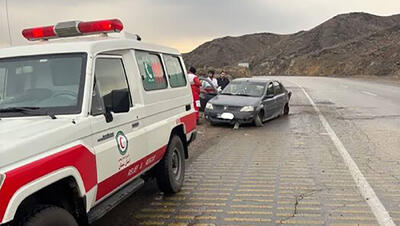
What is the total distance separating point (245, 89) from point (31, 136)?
1116 cm

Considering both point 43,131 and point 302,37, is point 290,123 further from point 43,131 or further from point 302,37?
point 302,37

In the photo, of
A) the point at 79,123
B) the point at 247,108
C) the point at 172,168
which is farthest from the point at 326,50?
the point at 79,123

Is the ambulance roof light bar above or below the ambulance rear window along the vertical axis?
above

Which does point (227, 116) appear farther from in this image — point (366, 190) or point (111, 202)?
point (111, 202)

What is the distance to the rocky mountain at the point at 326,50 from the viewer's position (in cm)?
5997

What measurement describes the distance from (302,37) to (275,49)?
7411 millimetres

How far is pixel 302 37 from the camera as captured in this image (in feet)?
357

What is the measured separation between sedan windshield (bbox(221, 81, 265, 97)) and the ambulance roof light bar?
903 centimetres

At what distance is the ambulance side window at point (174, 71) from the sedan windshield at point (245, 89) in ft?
23.1

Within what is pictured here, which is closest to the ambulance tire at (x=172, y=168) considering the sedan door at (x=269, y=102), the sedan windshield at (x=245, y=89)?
the sedan door at (x=269, y=102)

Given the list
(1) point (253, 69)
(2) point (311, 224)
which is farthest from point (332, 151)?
(1) point (253, 69)

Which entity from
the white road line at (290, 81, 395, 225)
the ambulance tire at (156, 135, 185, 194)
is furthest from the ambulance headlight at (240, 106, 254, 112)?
the ambulance tire at (156, 135, 185, 194)

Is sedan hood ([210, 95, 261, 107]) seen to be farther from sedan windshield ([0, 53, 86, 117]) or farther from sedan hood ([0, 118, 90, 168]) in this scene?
→ sedan hood ([0, 118, 90, 168])

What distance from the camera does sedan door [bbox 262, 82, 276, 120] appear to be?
13.3m
